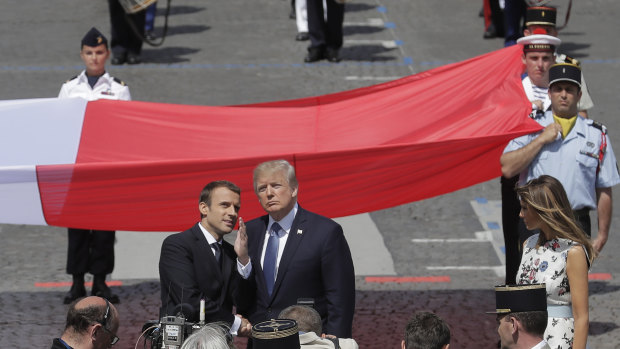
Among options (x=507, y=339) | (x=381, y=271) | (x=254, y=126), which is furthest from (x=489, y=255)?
(x=507, y=339)

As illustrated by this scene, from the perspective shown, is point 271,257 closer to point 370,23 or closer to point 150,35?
point 150,35

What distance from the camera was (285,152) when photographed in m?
8.72

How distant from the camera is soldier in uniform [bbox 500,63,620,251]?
312 inches

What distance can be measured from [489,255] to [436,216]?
1.18 meters

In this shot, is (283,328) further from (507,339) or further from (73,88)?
(73,88)

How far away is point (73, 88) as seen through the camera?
9664 mm

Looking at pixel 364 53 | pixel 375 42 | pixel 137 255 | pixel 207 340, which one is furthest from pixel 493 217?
pixel 207 340

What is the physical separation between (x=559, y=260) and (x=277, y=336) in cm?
210

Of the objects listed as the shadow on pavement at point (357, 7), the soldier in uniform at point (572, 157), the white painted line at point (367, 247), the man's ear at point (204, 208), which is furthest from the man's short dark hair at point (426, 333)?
the shadow on pavement at point (357, 7)

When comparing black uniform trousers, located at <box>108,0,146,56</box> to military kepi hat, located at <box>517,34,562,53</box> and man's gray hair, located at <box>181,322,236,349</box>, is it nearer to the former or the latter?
military kepi hat, located at <box>517,34,562,53</box>

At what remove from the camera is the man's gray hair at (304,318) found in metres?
5.75

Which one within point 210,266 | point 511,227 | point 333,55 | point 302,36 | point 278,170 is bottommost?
point 511,227

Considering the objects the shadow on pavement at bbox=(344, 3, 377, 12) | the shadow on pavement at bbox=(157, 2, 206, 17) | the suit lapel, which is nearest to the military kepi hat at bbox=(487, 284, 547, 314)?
the suit lapel

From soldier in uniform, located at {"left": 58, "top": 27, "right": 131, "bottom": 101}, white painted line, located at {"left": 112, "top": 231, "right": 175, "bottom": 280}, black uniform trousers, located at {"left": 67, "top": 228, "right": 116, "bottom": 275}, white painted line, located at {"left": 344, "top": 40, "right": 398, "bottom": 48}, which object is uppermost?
soldier in uniform, located at {"left": 58, "top": 27, "right": 131, "bottom": 101}
